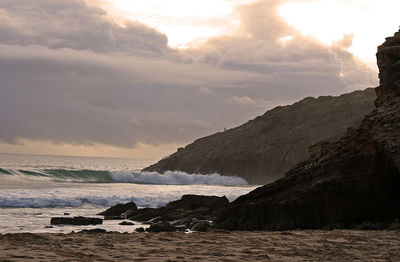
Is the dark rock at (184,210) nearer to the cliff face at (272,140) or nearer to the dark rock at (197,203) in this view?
the dark rock at (197,203)

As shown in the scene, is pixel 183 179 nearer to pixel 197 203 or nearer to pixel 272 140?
pixel 272 140

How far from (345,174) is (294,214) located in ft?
6.70

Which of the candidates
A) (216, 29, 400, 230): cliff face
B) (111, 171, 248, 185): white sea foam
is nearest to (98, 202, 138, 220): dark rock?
(216, 29, 400, 230): cliff face

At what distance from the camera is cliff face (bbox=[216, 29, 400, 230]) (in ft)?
59.0

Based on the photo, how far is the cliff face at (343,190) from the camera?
1798cm

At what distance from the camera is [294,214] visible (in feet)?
60.4

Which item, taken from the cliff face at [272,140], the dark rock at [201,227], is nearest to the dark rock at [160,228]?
the dark rock at [201,227]

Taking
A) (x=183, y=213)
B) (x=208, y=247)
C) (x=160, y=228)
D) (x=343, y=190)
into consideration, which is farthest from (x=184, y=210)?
(x=208, y=247)

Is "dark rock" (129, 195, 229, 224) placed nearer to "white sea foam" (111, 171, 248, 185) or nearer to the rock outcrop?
the rock outcrop

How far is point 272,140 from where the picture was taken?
8112 centimetres

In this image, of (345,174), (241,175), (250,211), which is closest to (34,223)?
(250,211)

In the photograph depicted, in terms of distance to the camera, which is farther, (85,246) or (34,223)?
(34,223)

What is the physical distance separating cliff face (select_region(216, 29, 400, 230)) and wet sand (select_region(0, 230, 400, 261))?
2410mm

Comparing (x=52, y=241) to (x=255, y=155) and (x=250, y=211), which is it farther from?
(x=255, y=155)
